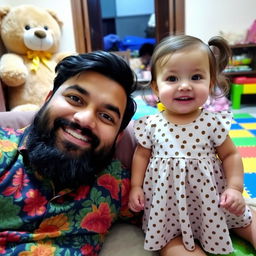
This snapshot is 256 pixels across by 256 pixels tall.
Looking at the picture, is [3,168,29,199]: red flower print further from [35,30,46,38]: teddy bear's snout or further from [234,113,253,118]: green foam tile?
[234,113,253,118]: green foam tile

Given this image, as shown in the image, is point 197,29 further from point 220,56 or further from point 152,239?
point 152,239

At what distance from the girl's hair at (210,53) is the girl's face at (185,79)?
15 millimetres

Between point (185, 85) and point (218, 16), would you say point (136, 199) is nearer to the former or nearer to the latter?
point (185, 85)

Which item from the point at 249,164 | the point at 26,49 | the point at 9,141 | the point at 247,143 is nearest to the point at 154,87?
the point at 9,141

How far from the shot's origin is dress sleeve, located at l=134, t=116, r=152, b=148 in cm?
72

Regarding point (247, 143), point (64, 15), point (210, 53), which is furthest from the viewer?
point (64, 15)

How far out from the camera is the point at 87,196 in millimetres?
658

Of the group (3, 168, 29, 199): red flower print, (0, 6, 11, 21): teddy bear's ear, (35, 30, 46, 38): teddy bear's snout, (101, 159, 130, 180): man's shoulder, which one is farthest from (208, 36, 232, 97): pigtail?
(0, 6, 11, 21): teddy bear's ear

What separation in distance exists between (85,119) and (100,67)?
0.15 metres

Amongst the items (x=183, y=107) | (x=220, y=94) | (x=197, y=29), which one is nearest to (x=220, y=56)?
(x=220, y=94)

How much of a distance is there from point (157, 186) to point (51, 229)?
276mm

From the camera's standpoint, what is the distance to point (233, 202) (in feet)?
2.03

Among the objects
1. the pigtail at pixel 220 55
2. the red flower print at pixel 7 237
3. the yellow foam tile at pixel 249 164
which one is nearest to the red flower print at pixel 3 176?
the red flower print at pixel 7 237

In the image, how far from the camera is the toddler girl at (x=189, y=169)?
646 millimetres
